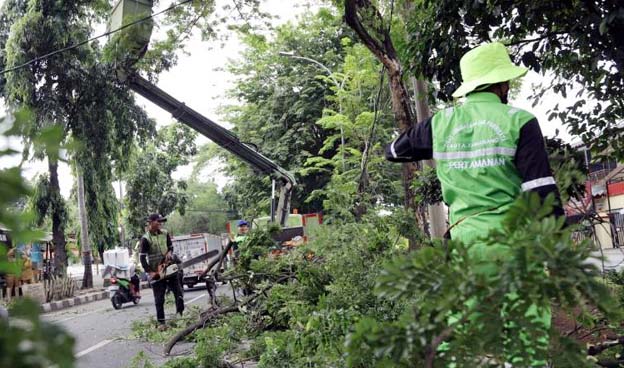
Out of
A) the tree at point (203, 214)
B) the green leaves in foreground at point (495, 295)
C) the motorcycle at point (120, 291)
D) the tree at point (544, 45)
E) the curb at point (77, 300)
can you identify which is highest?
the tree at point (203, 214)

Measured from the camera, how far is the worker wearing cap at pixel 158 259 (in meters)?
8.80

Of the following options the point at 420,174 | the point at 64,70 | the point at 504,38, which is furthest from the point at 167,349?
the point at 64,70

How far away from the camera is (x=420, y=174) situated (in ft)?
18.5

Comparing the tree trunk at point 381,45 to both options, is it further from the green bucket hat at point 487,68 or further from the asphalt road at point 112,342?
the green bucket hat at point 487,68

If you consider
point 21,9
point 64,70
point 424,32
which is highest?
point 21,9

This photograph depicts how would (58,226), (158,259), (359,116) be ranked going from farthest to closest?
(58,226) < (359,116) < (158,259)

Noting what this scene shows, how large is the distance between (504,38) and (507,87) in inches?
134

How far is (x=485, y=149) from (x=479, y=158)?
0.14 ft

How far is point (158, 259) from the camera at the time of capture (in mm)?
8969

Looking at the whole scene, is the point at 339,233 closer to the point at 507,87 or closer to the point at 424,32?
the point at 424,32

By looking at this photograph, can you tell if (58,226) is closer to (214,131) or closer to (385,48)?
(214,131)

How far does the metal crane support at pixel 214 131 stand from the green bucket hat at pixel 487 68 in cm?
1039

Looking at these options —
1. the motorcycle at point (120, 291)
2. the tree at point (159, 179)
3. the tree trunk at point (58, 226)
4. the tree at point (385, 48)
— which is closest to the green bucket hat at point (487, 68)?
the tree at point (385, 48)

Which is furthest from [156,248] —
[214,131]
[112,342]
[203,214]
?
[203,214]
